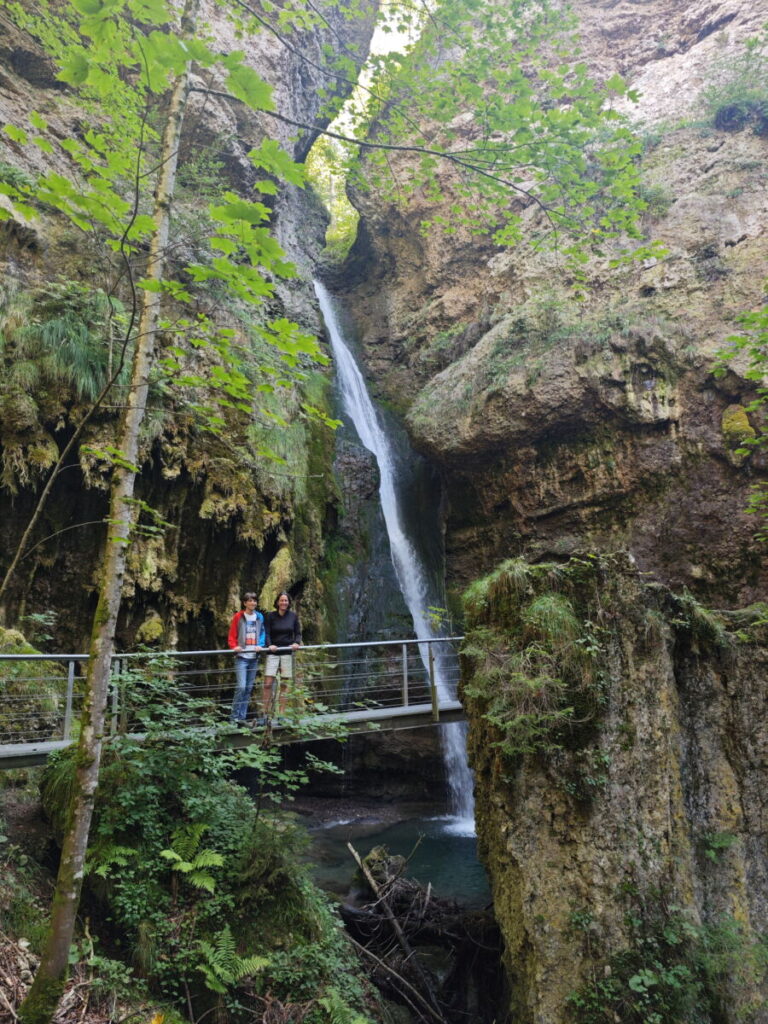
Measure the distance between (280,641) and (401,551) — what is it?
7829mm

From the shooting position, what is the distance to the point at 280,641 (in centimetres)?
750

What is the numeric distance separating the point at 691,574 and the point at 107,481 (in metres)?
10.6

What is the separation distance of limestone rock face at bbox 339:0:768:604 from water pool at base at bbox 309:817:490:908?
5.78 metres

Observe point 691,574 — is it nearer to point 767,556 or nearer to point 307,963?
point 767,556

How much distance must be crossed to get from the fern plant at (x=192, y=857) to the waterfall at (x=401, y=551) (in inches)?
227

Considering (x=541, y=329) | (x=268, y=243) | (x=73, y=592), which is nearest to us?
(x=268, y=243)

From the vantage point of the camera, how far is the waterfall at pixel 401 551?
12648 millimetres

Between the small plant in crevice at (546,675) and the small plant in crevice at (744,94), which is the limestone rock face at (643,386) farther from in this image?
the small plant in crevice at (546,675)

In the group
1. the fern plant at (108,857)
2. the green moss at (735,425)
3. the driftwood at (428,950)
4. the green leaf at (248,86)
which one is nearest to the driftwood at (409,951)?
the driftwood at (428,950)

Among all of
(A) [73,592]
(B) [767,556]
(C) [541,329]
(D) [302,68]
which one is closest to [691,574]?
(B) [767,556]

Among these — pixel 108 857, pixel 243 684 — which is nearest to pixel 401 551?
pixel 243 684

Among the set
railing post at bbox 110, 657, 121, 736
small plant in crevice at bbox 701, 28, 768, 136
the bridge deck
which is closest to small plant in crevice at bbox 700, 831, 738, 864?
the bridge deck

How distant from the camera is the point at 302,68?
755 inches

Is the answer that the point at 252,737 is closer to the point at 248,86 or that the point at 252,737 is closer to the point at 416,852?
the point at 248,86
